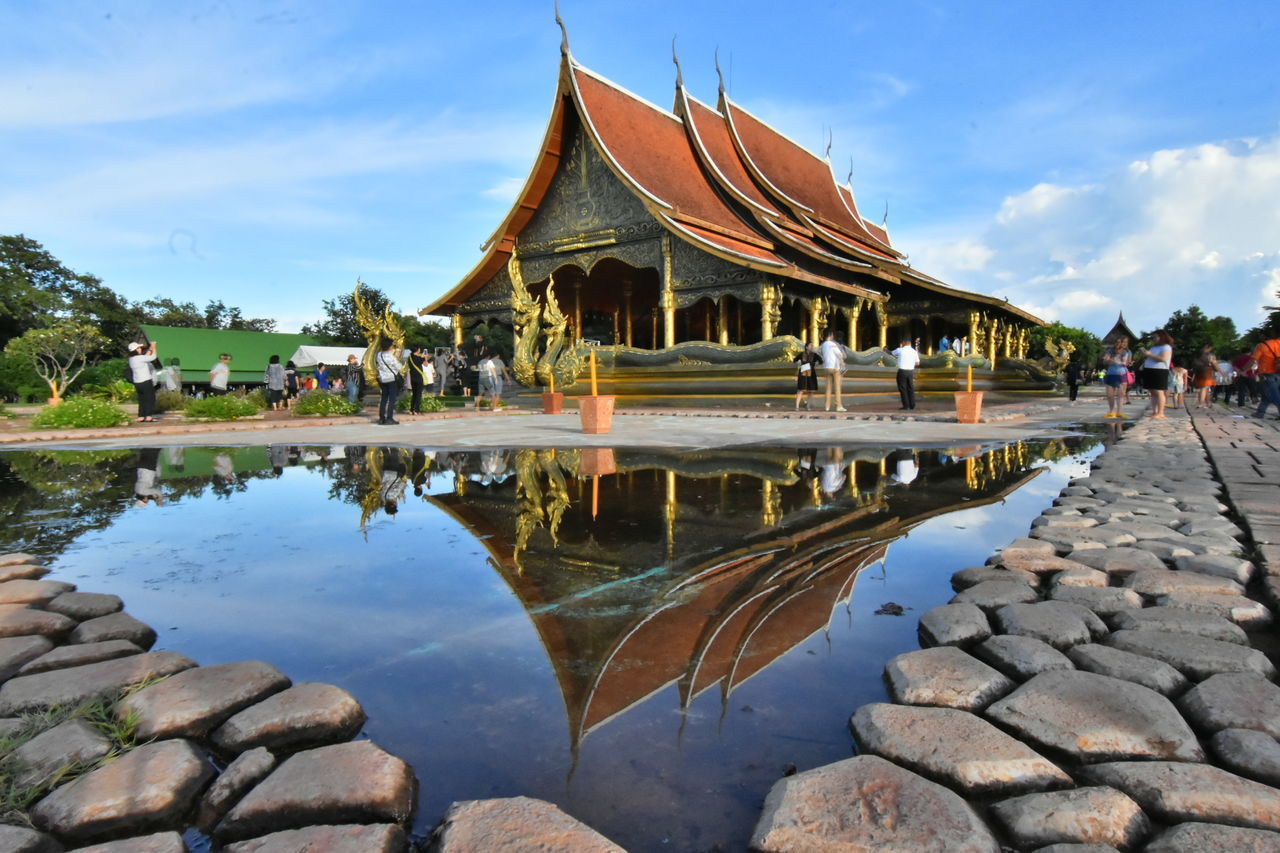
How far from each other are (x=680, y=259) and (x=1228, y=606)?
1442 centimetres

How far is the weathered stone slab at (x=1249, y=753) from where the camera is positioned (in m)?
1.24

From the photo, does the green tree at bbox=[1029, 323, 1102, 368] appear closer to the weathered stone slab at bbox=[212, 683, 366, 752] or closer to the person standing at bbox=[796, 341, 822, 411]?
the person standing at bbox=[796, 341, 822, 411]

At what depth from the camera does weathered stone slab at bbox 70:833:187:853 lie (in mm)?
1062

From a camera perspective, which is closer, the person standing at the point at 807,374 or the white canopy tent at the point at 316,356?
the person standing at the point at 807,374

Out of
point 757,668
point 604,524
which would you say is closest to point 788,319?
point 604,524

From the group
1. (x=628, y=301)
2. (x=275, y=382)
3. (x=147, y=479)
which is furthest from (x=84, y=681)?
(x=628, y=301)

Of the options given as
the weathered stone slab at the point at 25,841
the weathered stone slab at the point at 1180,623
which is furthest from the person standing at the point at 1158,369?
the weathered stone slab at the point at 25,841

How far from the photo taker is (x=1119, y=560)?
250 centimetres

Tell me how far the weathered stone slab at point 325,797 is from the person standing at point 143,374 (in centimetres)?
1165

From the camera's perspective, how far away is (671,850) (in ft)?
3.63

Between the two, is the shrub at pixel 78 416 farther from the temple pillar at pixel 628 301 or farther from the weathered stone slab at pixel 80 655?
the temple pillar at pixel 628 301

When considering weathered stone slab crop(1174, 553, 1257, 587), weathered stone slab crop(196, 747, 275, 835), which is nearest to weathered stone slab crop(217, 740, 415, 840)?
weathered stone slab crop(196, 747, 275, 835)

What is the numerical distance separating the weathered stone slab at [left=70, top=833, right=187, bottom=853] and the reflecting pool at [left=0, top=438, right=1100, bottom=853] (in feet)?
1.19

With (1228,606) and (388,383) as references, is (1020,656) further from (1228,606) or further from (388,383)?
(388,383)
